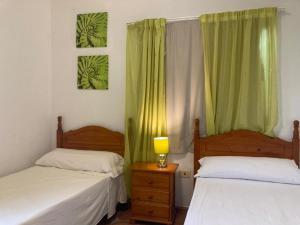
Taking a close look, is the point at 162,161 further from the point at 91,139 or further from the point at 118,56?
the point at 118,56

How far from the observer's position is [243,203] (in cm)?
190

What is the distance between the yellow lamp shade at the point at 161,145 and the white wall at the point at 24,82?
150cm

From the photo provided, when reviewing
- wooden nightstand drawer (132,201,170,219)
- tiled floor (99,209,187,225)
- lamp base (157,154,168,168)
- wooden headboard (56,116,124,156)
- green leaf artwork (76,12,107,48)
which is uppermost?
green leaf artwork (76,12,107,48)

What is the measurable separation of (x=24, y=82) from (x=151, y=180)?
5.84ft


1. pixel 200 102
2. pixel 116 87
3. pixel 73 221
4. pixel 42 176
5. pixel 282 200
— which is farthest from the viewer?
pixel 116 87

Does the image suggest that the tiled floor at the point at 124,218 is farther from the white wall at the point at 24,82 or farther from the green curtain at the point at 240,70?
the white wall at the point at 24,82

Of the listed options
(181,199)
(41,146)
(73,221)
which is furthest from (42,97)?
(181,199)

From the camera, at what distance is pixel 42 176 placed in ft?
8.64

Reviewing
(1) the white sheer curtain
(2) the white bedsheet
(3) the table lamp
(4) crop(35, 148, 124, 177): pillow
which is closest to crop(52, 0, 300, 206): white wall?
(1) the white sheer curtain

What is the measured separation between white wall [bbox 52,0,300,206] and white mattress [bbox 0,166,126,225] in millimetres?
761

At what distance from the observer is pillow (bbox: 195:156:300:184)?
2.35 m

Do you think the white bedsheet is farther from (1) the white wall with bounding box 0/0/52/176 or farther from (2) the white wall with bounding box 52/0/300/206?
(1) the white wall with bounding box 0/0/52/176

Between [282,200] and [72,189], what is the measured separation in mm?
1634

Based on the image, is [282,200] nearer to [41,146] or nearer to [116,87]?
[116,87]
